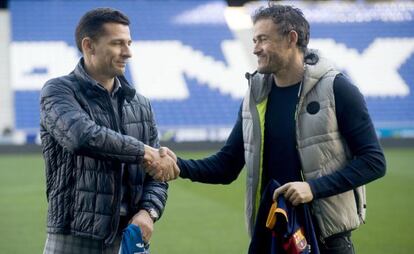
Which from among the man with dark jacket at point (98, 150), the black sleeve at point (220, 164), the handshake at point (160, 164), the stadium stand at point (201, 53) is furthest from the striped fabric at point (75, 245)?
the stadium stand at point (201, 53)

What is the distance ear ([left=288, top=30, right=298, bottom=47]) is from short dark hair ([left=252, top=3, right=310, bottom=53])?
0.04 feet

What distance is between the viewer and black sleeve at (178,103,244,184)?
3379mm

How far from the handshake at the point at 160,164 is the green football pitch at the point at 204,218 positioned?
11.8ft

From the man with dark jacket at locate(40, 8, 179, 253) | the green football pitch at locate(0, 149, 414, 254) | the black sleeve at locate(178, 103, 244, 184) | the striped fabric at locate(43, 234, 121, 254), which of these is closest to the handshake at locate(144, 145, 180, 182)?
the man with dark jacket at locate(40, 8, 179, 253)

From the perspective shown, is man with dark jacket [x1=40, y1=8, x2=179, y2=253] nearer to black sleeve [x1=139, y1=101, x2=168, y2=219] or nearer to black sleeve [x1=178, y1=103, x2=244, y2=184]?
black sleeve [x1=139, y1=101, x2=168, y2=219]

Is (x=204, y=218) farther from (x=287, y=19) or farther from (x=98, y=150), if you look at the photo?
(x=98, y=150)

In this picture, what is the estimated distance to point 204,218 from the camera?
845 cm

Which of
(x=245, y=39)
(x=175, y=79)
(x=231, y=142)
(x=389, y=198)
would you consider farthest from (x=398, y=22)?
(x=231, y=142)

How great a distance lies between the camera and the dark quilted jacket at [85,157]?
9.21 ft

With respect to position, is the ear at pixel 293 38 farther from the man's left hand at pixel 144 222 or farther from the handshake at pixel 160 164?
the man's left hand at pixel 144 222

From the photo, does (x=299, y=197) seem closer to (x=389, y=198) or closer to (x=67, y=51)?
(x=389, y=198)

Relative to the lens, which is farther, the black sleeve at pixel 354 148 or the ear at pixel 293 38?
the ear at pixel 293 38

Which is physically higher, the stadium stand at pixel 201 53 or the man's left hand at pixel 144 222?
the man's left hand at pixel 144 222

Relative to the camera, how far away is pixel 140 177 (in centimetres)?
305
